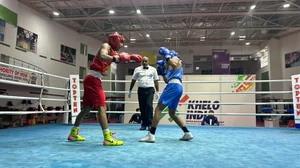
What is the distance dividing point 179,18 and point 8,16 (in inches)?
309

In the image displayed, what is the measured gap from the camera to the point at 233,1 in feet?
32.8

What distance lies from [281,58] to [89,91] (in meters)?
14.5

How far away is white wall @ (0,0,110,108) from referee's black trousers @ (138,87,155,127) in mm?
7274

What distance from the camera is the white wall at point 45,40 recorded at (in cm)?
917

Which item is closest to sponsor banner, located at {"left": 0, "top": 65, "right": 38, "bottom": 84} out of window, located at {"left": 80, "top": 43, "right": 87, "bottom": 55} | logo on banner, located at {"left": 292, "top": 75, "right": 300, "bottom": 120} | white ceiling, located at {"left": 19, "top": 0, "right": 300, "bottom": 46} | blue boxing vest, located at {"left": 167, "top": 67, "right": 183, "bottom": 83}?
white ceiling, located at {"left": 19, "top": 0, "right": 300, "bottom": 46}

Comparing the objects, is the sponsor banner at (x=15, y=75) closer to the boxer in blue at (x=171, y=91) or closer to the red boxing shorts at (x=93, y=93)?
the red boxing shorts at (x=93, y=93)

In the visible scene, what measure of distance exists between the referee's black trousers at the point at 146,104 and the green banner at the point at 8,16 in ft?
24.3

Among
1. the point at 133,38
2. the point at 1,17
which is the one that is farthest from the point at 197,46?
the point at 1,17

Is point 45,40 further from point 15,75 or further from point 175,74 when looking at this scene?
point 175,74

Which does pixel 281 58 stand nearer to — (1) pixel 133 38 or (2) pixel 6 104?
(1) pixel 133 38

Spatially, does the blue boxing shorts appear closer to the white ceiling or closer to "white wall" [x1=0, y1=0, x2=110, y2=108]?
the white ceiling

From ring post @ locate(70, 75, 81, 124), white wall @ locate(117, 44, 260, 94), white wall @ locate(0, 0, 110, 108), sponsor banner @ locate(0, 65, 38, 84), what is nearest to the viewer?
ring post @ locate(70, 75, 81, 124)

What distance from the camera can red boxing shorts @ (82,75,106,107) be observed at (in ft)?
7.97

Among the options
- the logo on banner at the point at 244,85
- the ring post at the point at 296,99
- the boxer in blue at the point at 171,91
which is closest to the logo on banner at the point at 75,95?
the boxer in blue at the point at 171,91
